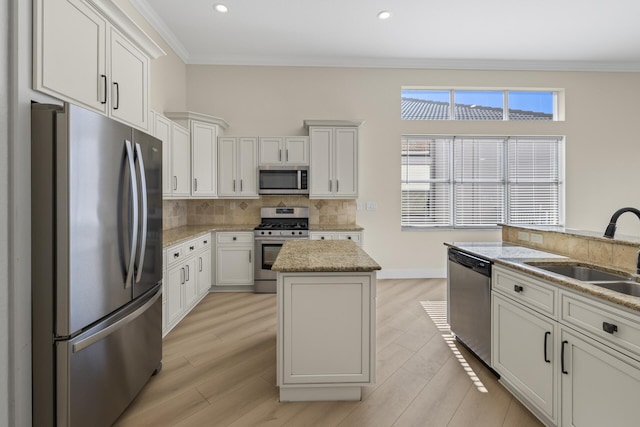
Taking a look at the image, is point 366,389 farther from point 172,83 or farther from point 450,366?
point 172,83

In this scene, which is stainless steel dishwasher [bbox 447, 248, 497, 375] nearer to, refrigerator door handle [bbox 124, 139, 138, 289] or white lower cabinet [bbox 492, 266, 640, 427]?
white lower cabinet [bbox 492, 266, 640, 427]

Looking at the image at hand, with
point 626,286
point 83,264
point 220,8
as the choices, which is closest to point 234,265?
point 83,264

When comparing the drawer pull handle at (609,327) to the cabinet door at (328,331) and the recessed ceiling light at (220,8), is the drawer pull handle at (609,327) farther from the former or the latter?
the recessed ceiling light at (220,8)

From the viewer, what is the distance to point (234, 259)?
161 inches

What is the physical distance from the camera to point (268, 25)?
3.72m

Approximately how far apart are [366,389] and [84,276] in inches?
70.6

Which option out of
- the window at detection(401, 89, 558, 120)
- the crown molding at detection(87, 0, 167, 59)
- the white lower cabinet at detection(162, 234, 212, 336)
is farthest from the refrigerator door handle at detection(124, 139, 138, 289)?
the window at detection(401, 89, 558, 120)

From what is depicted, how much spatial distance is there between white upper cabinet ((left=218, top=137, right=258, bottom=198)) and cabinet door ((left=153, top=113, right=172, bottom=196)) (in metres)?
0.96

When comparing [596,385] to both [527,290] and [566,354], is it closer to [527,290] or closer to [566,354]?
[566,354]

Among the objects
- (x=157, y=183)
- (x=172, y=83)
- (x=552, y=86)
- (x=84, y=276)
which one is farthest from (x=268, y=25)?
(x=552, y=86)

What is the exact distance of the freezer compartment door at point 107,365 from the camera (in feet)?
4.37

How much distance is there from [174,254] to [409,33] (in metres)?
3.91

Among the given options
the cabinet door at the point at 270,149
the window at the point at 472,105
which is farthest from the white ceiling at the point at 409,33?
the cabinet door at the point at 270,149

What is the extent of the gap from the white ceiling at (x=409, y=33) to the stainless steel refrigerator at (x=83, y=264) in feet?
8.60
